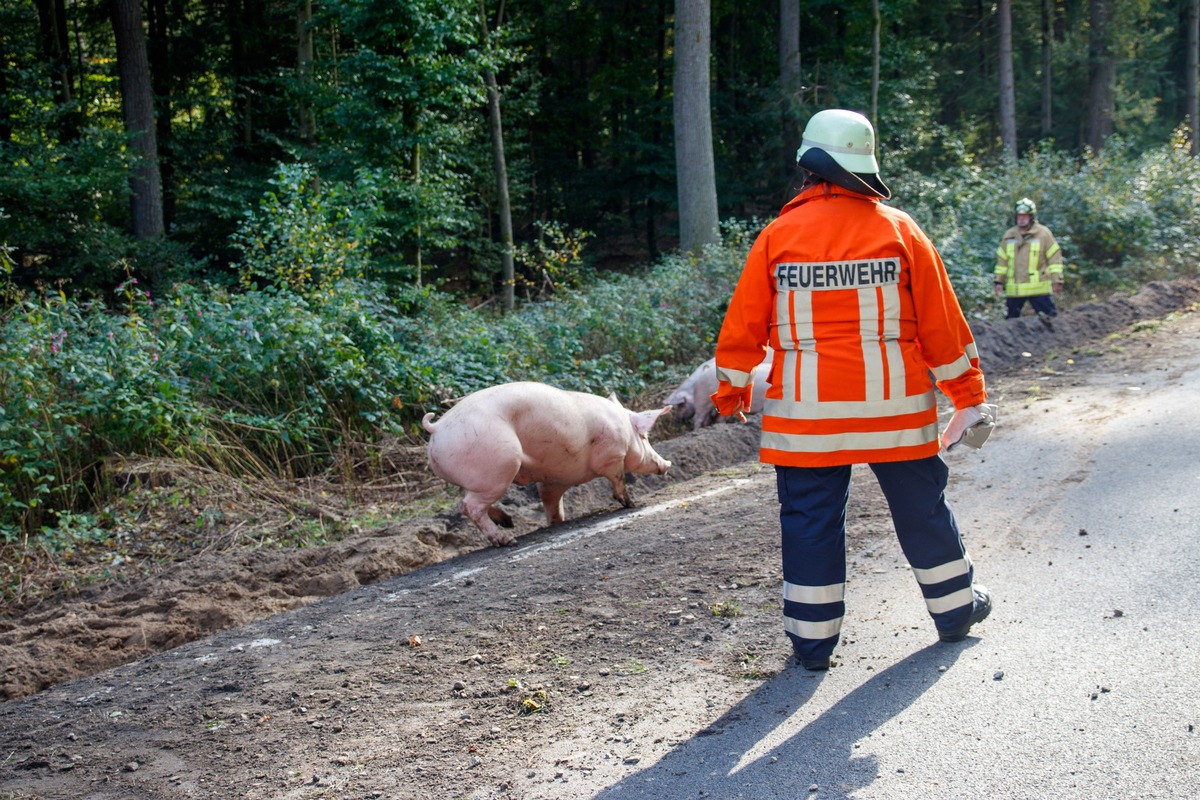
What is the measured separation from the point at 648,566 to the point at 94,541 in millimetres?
3753

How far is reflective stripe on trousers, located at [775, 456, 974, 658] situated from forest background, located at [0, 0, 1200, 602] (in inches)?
162

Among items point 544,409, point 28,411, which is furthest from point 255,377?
point 544,409

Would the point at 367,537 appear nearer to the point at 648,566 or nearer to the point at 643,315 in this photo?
the point at 648,566

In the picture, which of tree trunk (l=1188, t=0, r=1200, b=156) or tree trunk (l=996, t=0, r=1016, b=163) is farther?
tree trunk (l=1188, t=0, r=1200, b=156)

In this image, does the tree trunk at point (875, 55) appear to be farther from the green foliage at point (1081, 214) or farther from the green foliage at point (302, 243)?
the green foliage at point (302, 243)

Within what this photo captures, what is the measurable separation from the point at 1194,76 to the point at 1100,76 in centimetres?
259

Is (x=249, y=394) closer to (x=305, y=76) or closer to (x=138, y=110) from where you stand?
(x=305, y=76)

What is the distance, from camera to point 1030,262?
44.5ft

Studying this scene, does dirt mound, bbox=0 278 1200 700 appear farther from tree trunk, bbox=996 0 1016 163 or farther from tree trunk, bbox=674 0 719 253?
tree trunk, bbox=996 0 1016 163

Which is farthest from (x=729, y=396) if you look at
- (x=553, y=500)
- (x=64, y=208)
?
(x=64, y=208)

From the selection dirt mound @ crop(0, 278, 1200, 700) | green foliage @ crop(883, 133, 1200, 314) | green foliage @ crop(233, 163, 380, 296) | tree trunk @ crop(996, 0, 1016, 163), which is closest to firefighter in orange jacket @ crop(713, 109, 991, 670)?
dirt mound @ crop(0, 278, 1200, 700)

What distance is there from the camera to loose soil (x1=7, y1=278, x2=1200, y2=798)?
3.66 metres

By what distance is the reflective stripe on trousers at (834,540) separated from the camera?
401cm

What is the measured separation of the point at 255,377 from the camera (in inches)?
338
